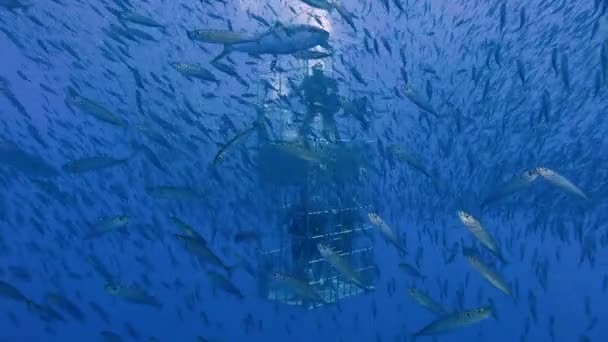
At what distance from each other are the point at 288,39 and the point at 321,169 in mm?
3379

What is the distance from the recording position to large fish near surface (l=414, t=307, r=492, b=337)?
3.50 metres

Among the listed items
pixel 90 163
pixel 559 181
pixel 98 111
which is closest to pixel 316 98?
pixel 98 111

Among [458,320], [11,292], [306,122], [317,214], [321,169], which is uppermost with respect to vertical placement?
[306,122]

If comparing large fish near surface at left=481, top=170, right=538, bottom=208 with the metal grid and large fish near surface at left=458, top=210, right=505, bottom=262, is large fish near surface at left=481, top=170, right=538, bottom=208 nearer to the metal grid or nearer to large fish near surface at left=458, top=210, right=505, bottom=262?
large fish near surface at left=458, top=210, right=505, bottom=262

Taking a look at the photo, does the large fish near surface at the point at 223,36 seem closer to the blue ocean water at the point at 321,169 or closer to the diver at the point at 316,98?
the blue ocean water at the point at 321,169

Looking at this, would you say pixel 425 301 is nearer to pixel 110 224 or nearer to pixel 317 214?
pixel 317 214

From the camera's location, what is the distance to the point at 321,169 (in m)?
7.32

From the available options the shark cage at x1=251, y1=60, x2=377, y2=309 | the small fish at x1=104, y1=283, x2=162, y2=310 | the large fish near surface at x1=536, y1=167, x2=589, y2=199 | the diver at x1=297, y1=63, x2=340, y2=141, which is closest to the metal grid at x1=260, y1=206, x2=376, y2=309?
the shark cage at x1=251, y1=60, x2=377, y2=309

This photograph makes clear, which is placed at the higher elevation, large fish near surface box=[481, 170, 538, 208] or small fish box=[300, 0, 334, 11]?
small fish box=[300, 0, 334, 11]

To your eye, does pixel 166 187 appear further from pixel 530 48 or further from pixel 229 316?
pixel 530 48

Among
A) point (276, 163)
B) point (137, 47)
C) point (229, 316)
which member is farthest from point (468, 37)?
point (137, 47)

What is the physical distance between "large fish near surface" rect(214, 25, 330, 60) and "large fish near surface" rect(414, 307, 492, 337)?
263 centimetres

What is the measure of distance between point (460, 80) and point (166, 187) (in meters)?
13.7

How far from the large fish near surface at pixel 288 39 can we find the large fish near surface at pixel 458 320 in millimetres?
2631
